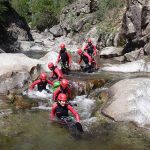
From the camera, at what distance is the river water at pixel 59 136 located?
10930mm

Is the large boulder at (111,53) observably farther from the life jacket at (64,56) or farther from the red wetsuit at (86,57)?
the life jacket at (64,56)

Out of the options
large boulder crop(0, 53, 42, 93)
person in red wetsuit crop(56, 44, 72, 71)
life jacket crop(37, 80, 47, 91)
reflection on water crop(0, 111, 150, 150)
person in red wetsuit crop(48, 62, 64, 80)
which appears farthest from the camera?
person in red wetsuit crop(56, 44, 72, 71)

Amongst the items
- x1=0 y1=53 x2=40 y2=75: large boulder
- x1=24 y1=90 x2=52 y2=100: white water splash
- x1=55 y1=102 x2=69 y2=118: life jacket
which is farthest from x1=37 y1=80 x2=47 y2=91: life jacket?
x1=55 y1=102 x2=69 y2=118: life jacket

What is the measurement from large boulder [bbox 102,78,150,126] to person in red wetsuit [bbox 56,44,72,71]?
6478 millimetres

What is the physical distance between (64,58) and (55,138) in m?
10.2

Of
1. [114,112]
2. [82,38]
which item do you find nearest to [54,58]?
[114,112]

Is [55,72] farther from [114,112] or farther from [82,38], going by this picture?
[82,38]

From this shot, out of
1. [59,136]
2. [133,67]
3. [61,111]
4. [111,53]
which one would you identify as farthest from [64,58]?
[59,136]

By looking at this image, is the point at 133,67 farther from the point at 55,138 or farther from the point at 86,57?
the point at 55,138

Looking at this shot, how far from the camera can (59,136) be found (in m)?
11.9

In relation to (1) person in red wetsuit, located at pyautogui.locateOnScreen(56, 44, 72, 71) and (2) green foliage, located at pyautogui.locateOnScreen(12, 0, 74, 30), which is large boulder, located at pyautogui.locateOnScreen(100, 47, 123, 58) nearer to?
(1) person in red wetsuit, located at pyautogui.locateOnScreen(56, 44, 72, 71)

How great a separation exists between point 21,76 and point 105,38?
19.3m

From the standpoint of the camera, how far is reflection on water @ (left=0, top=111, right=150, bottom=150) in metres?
10.9

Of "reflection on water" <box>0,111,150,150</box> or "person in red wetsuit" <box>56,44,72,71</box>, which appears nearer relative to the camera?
"reflection on water" <box>0,111,150,150</box>
